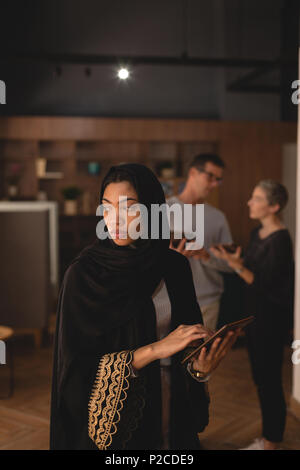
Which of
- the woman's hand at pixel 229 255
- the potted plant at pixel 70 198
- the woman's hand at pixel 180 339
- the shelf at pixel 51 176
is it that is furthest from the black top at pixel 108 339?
the shelf at pixel 51 176

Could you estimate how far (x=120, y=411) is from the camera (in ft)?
4.56

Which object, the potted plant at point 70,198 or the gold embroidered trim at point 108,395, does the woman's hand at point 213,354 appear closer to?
the gold embroidered trim at point 108,395

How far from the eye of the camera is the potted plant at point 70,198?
8.96 meters

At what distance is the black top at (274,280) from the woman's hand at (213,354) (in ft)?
5.32

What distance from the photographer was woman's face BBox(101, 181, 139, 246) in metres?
1.35

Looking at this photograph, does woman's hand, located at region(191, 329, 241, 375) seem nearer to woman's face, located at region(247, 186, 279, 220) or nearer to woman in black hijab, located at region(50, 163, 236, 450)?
woman in black hijab, located at region(50, 163, 236, 450)

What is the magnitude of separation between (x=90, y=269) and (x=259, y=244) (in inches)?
77.2

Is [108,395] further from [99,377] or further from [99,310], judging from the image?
[99,310]

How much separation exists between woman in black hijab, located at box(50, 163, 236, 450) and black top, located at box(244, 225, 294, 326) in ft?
5.27

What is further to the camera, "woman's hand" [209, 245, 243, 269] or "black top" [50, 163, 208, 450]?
"woman's hand" [209, 245, 243, 269]

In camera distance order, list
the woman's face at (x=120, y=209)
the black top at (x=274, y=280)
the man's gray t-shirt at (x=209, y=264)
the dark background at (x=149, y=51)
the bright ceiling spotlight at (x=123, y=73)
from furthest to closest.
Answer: the dark background at (x=149, y=51) < the bright ceiling spotlight at (x=123, y=73) < the man's gray t-shirt at (x=209, y=264) < the black top at (x=274, y=280) < the woman's face at (x=120, y=209)

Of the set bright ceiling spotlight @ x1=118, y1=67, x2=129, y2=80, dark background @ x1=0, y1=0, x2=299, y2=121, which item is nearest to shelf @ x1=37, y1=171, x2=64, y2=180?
dark background @ x1=0, y1=0, x2=299, y2=121

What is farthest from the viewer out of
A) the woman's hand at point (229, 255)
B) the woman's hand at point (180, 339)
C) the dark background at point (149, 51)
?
the dark background at point (149, 51)
